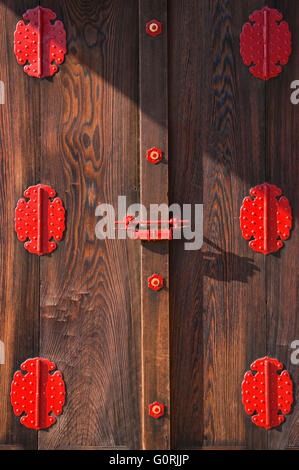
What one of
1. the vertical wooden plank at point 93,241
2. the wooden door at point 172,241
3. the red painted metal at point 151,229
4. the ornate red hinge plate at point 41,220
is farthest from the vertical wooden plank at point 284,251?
the ornate red hinge plate at point 41,220

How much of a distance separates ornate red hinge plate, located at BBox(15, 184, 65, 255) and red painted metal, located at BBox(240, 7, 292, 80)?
96cm

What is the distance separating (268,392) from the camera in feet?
4.61

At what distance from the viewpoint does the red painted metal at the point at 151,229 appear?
4.56 ft

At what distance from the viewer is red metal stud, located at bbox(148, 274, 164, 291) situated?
1.39 metres

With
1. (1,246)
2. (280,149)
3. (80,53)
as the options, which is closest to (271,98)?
(280,149)

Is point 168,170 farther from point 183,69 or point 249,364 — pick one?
point 249,364

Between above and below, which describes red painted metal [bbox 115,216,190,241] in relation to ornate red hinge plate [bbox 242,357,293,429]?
above

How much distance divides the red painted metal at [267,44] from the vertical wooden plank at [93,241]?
1.48 feet

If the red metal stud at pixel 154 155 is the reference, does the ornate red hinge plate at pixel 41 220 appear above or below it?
below

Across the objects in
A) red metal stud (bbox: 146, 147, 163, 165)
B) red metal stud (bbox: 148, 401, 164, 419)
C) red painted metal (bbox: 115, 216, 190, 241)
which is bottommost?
red metal stud (bbox: 148, 401, 164, 419)

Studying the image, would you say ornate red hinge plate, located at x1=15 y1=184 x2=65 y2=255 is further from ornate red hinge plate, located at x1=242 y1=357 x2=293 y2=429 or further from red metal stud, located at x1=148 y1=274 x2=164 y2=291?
ornate red hinge plate, located at x1=242 y1=357 x2=293 y2=429

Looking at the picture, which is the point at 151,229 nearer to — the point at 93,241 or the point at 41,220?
the point at 93,241

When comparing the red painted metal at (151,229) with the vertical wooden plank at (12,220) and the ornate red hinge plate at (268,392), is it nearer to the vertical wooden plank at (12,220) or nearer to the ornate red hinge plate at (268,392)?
the vertical wooden plank at (12,220)

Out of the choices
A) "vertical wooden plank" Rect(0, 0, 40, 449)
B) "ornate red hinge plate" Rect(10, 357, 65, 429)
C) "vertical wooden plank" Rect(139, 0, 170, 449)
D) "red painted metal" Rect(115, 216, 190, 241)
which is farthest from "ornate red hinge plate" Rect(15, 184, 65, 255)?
"ornate red hinge plate" Rect(10, 357, 65, 429)
